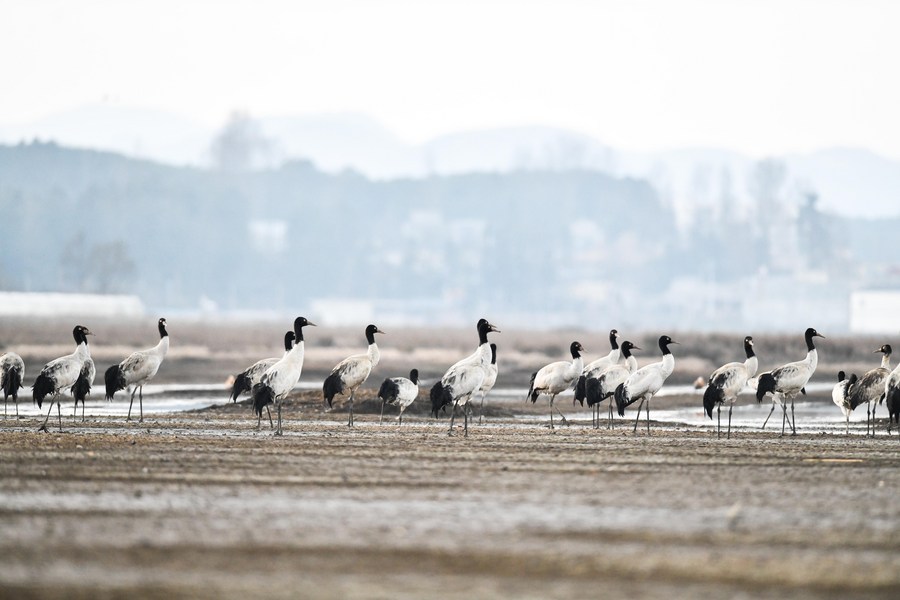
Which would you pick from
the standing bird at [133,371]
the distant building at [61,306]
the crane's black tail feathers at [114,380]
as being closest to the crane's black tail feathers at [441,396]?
the standing bird at [133,371]

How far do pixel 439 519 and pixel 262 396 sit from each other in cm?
1346

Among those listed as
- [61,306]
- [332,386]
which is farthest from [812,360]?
[61,306]

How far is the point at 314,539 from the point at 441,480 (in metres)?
5.10

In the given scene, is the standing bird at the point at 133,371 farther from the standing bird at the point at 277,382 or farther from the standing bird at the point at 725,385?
the standing bird at the point at 725,385

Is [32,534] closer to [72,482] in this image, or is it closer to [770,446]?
[72,482]

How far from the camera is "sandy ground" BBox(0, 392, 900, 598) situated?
11766mm

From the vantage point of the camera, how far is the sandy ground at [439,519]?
11.8 m

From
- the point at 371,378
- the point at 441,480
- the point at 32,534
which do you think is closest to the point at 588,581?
the point at 32,534

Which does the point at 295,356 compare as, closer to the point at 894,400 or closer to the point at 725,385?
the point at 725,385

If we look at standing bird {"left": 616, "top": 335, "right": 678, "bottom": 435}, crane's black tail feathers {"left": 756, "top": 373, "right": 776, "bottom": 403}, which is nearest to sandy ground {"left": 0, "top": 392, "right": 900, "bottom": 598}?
crane's black tail feathers {"left": 756, "top": 373, "right": 776, "bottom": 403}

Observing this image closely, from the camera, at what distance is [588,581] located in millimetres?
11859

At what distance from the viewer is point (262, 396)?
1107 inches

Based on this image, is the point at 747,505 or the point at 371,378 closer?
the point at 747,505

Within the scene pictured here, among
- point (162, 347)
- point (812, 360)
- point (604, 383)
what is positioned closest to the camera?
point (812, 360)
